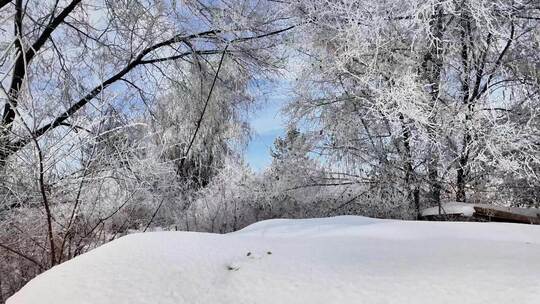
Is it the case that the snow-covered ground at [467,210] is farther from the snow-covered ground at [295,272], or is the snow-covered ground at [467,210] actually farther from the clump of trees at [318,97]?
the snow-covered ground at [295,272]

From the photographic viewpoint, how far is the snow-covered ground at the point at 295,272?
1130 mm

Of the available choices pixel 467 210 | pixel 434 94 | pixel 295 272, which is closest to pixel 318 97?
pixel 434 94

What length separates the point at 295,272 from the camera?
1298mm

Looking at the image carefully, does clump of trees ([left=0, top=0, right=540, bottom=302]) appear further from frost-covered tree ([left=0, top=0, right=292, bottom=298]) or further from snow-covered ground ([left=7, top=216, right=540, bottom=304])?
snow-covered ground ([left=7, top=216, right=540, bottom=304])

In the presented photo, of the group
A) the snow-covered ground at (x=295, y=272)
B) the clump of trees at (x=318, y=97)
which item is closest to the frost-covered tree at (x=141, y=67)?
the clump of trees at (x=318, y=97)

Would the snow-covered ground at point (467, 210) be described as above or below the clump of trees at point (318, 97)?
below

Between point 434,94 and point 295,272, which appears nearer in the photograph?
point 295,272

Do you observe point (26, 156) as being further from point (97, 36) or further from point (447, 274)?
point (97, 36)

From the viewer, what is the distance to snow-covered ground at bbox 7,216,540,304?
113 cm

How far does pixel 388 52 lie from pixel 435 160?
5.27ft

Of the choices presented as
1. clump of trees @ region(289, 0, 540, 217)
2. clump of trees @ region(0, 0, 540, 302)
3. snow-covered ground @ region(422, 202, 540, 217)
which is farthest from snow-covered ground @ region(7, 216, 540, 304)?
snow-covered ground @ region(422, 202, 540, 217)

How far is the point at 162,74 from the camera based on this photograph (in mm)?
8242

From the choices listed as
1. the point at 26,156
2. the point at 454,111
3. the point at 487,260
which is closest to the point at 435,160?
the point at 454,111

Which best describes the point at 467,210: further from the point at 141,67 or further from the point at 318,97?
the point at 141,67
